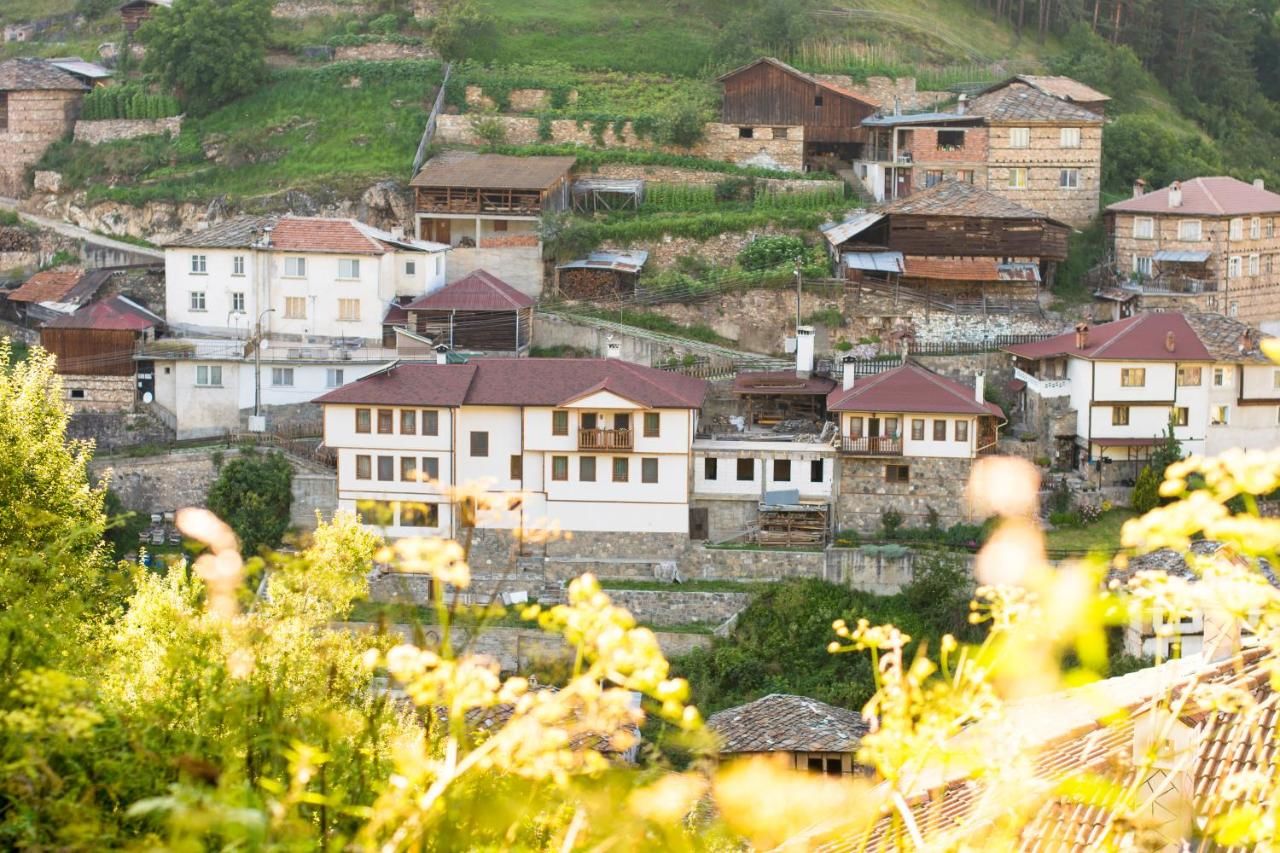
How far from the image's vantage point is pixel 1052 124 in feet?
157

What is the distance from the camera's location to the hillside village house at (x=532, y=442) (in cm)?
3647

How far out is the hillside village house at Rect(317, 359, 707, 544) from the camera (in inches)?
1436

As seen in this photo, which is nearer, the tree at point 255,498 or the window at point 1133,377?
the tree at point 255,498

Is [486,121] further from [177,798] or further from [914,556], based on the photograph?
[177,798]

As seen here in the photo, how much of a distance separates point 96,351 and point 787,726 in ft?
68.6

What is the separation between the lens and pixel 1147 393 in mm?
38438

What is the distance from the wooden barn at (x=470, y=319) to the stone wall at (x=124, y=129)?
47.9 ft

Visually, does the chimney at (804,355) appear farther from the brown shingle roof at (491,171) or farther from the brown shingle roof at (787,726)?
the brown shingle roof at (787,726)

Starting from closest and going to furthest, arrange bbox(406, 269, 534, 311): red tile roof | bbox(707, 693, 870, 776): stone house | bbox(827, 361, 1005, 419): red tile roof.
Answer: bbox(707, 693, 870, 776): stone house < bbox(827, 361, 1005, 419): red tile roof < bbox(406, 269, 534, 311): red tile roof

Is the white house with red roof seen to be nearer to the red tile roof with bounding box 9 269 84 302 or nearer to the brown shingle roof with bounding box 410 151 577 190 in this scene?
the brown shingle roof with bounding box 410 151 577 190

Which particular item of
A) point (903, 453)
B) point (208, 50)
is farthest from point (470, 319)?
point (208, 50)

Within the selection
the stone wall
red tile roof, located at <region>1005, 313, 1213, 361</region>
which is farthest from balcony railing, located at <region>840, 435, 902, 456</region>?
the stone wall

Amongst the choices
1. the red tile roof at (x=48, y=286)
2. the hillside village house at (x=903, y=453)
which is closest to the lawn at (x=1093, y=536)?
the hillside village house at (x=903, y=453)

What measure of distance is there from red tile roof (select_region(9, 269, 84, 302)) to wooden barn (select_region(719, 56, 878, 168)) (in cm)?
1811
